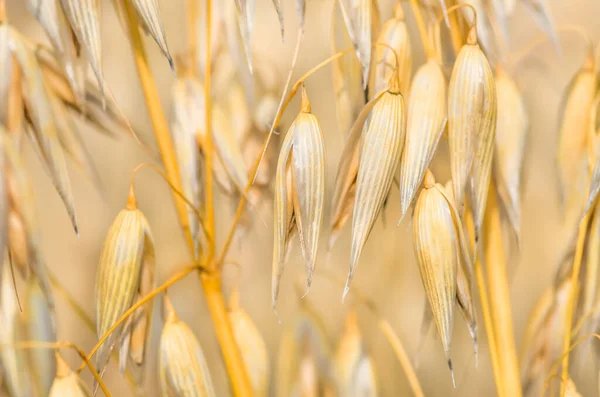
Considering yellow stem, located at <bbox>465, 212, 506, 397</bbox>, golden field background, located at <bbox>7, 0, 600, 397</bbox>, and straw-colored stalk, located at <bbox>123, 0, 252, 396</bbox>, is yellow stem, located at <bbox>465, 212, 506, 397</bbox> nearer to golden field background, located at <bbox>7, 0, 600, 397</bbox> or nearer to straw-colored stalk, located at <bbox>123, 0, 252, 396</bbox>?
golden field background, located at <bbox>7, 0, 600, 397</bbox>

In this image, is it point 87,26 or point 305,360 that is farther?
point 305,360

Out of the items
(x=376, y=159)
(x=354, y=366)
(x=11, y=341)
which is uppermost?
(x=376, y=159)

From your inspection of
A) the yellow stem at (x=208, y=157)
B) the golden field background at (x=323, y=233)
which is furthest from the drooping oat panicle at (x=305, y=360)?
the yellow stem at (x=208, y=157)

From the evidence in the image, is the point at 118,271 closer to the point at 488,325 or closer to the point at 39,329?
the point at 39,329

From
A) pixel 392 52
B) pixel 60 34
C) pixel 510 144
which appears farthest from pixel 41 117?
pixel 510 144

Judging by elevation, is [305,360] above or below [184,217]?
below

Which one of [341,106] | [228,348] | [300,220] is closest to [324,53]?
[341,106]
